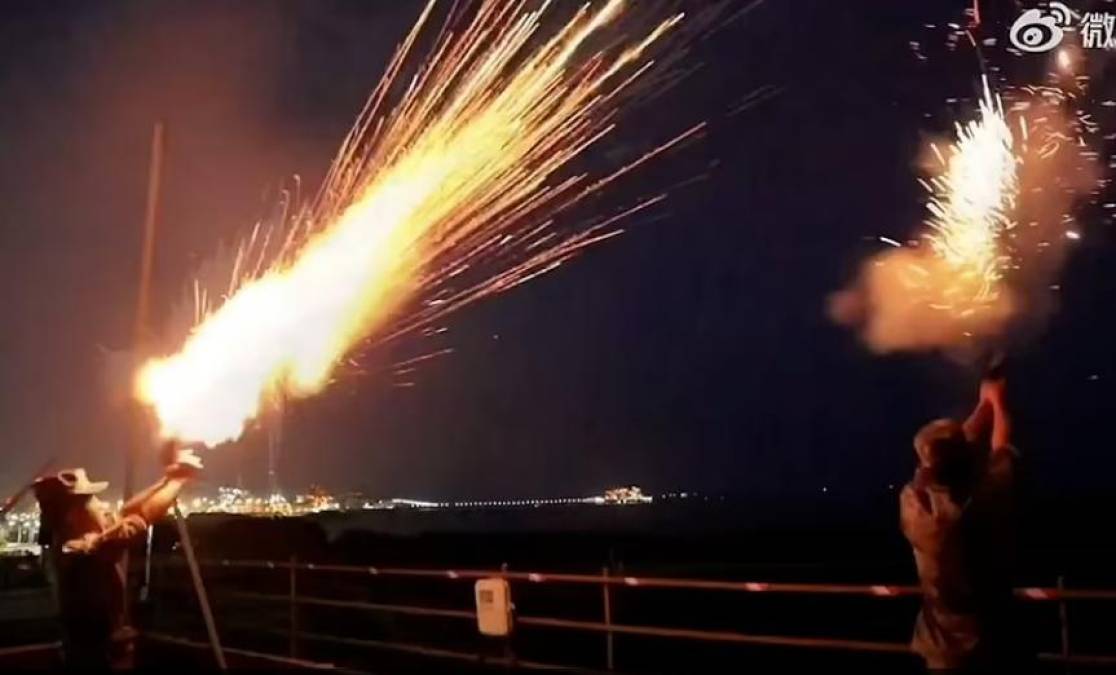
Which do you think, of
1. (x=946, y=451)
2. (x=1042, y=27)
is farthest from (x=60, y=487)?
(x=1042, y=27)

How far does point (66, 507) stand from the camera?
5590 mm

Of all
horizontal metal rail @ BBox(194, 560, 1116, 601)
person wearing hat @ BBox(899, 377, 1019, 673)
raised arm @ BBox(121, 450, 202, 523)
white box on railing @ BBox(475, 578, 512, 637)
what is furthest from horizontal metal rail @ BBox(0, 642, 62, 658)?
person wearing hat @ BBox(899, 377, 1019, 673)

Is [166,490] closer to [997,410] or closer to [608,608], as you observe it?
[608,608]

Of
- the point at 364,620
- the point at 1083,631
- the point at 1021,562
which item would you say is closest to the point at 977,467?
the point at 1021,562

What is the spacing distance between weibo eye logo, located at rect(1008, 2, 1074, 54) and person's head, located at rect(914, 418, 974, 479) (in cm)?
530

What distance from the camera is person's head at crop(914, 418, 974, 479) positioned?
3570mm

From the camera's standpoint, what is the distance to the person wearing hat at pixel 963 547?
3480mm

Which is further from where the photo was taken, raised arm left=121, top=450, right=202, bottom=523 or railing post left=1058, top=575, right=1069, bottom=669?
raised arm left=121, top=450, right=202, bottom=523

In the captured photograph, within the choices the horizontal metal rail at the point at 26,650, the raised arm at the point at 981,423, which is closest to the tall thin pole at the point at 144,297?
the horizontal metal rail at the point at 26,650

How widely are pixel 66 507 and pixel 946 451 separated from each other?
13.8ft

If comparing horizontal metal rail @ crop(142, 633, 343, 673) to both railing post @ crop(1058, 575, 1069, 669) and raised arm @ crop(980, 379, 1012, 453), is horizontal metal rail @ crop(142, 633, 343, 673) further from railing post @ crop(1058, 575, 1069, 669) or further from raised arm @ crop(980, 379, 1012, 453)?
raised arm @ crop(980, 379, 1012, 453)

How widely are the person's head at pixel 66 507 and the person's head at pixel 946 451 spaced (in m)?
4.05

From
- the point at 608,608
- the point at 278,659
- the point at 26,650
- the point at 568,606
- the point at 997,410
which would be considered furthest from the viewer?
the point at 568,606

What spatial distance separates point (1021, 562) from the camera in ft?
12.0
